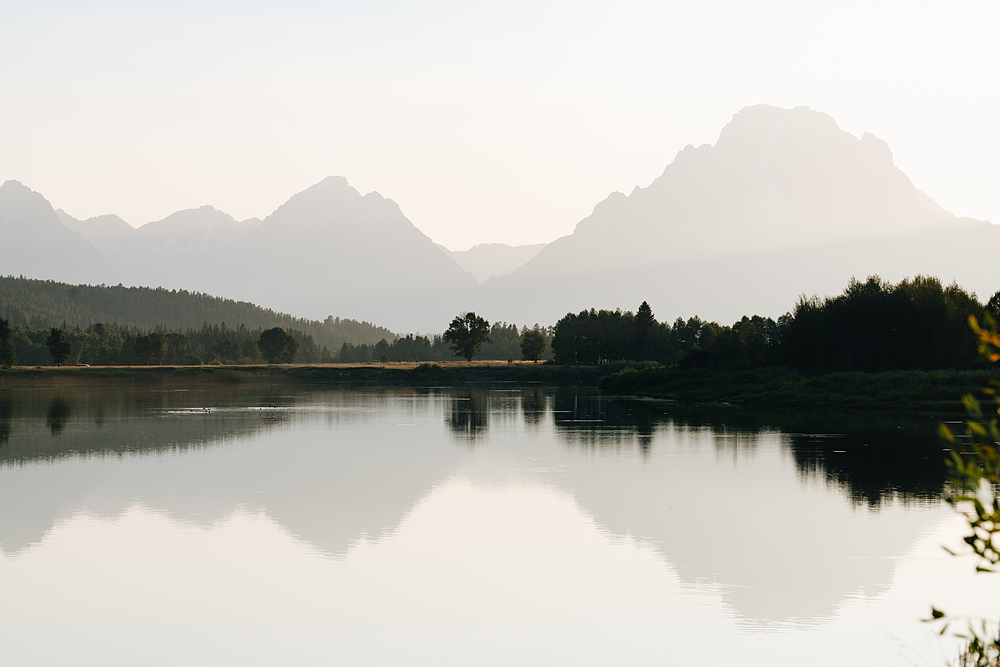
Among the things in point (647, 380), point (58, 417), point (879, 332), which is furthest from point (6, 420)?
point (647, 380)

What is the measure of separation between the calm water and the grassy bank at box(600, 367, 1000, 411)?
25.8 m

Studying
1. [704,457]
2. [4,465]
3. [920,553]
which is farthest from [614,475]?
[4,465]

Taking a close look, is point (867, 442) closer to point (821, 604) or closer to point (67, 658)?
point (821, 604)

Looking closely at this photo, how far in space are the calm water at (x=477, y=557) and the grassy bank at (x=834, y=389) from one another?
25751mm

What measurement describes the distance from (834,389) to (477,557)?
190 ft

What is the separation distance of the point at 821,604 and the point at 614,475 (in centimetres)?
1638

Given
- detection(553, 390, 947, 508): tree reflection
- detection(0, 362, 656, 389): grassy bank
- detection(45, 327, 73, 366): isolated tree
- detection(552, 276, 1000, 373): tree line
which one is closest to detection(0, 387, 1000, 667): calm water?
detection(553, 390, 947, 508): tree reflection

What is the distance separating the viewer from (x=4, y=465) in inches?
1292

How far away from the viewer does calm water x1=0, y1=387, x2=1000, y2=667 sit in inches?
535

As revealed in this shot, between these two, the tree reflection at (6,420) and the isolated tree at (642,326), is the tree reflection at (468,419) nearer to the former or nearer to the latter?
the tree reflection at (6,420)

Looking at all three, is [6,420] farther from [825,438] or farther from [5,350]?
[5,350]

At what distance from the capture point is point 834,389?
231ft

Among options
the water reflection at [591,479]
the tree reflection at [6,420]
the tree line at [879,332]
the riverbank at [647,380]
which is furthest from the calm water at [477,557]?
the tree line at [879,332]

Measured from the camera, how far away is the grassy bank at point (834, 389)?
63.0 metres
